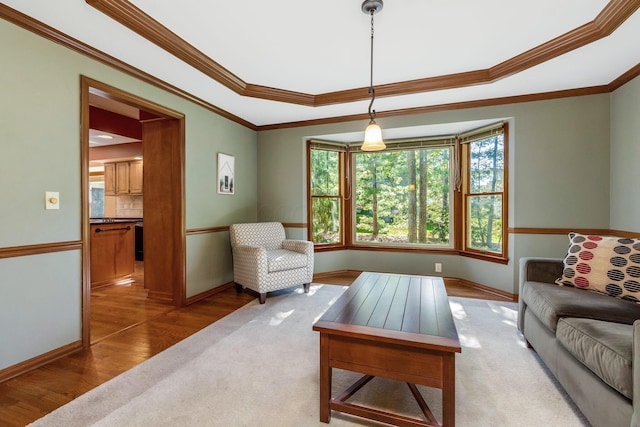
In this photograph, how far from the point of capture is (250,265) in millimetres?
3387

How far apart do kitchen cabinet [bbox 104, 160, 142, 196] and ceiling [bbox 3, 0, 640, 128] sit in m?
3.75

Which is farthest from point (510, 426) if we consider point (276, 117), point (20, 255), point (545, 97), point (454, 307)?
point (276, 117)

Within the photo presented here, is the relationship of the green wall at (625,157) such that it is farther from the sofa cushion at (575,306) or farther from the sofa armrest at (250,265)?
the sofa armrest at (250,265)

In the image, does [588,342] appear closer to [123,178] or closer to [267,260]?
[267,260]

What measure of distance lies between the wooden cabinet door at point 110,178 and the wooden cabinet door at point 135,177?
0.49 m

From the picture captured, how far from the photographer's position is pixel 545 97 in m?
3.23

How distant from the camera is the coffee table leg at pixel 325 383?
1.51 metres

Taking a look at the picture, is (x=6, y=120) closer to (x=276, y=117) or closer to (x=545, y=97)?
(x=276, y=117)

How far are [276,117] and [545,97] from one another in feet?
10.7

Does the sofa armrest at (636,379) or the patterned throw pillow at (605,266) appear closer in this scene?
the sofa armrest at (636,379)

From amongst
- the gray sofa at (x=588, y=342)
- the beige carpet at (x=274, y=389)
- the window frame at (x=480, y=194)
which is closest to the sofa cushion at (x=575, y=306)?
the gray sofa at (x=588, y=342)

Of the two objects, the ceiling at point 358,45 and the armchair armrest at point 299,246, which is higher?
the ceiling at point 358,45

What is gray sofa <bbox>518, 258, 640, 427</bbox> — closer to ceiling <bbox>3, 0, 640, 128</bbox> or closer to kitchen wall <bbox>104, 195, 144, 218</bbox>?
ceiling <bbox>3, 0, 640, 128</bbox>

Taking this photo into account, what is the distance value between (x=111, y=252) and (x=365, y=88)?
404 centimetres
